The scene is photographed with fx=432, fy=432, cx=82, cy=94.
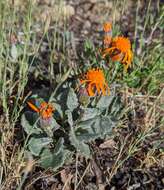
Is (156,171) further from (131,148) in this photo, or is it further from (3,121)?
(3,121)

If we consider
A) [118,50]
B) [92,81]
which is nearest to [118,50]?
[118,50]

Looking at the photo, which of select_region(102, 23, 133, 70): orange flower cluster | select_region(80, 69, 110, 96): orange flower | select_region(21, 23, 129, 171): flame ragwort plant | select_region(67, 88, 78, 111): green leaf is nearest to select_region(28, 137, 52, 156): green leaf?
select_region(21, 23, 129, 171): flame ragwort plant

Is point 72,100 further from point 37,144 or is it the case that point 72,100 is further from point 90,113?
point 37,144

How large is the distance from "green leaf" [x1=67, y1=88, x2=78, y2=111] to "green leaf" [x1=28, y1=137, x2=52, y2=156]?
0.15 meters

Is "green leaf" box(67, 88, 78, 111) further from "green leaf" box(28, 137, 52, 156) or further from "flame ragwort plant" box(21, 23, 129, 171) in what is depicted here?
"green leaf" box(28, 137, 52, 156)

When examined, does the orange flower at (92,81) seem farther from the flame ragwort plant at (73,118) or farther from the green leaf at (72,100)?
the green leaf at (72,100)

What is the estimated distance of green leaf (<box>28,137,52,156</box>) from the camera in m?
1.62

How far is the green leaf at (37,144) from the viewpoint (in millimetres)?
1621

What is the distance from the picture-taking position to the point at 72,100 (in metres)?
1.67

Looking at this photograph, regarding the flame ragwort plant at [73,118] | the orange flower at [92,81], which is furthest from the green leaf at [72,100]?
the orange flower at [92,81]

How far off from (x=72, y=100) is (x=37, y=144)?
216mm

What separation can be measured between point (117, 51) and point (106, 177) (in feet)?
1.64

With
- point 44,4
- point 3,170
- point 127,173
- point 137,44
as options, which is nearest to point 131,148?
point 127,173

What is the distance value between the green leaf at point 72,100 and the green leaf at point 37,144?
0.50ft
